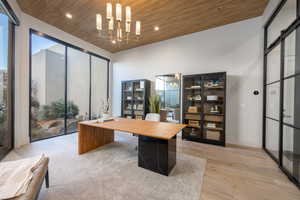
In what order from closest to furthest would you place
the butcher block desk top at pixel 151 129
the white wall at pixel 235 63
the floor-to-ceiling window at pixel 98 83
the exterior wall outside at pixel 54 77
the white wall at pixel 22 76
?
1. the butcher block desk top at pixel 151 129
2. the white wall at pixel 22 76
3. the white wall at pixel 235 63
4. the exterior wall outside at pixel 54 77
5. the floor-to-ceiling window at pixel 98 83

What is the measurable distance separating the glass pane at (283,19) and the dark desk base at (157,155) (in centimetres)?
300

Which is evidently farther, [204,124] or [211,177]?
[204,124]

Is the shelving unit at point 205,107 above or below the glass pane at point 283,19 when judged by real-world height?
below

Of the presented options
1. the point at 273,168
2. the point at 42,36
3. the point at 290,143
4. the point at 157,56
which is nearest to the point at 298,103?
the point at 290,143

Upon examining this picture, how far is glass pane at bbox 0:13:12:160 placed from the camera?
2.51m

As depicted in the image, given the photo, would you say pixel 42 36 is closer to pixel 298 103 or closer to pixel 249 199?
pixel 249 199

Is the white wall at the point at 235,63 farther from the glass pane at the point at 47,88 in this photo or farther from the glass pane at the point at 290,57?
the glass pane at the point at 47,88

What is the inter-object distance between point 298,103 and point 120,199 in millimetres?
2973

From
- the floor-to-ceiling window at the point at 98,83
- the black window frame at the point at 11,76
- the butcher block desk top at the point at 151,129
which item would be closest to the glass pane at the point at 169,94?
the butcher block desk top at the point at 151,129

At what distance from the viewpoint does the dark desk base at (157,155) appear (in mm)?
2006

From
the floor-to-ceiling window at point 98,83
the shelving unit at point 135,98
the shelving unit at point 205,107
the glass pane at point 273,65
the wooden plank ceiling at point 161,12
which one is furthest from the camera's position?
the floor-to-ceiling window at point 98,83

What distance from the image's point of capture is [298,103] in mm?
1848

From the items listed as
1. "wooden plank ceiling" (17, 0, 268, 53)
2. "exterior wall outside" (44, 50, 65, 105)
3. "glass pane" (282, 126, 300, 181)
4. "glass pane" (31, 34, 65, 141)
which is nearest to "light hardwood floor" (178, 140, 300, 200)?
"glass pane" (282, 126, 300, 181)

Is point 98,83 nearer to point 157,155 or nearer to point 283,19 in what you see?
point 157,155
